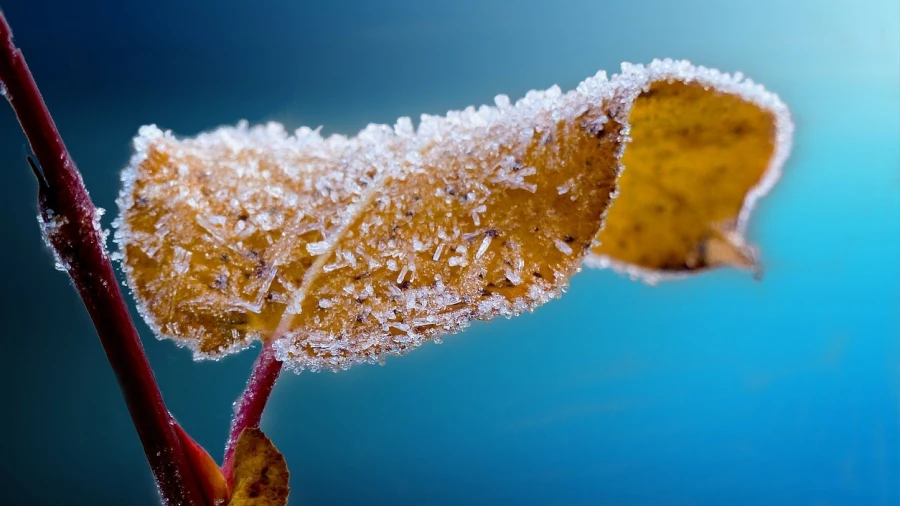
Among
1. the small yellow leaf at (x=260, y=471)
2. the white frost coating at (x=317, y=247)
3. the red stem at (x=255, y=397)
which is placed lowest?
the small yellow leaf at (x=260, y=471)

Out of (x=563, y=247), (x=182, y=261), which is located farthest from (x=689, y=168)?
(x=182, y=261)

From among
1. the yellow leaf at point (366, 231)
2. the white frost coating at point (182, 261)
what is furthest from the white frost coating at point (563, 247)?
the white frost coating at point (182, 261)

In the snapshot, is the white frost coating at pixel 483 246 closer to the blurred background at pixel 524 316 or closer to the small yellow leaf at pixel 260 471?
the small yellow leaf at pixel 260 471

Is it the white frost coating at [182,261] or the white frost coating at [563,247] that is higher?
the white frost coating at [563,247]

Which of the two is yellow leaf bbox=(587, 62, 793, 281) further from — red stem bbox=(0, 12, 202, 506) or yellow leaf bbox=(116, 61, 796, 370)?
red stem bbox=(0, 12, 202, 506)

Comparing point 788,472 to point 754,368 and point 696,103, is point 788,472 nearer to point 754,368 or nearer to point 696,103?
point 754,368

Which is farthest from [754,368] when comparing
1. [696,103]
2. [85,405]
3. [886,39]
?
[85,405]
